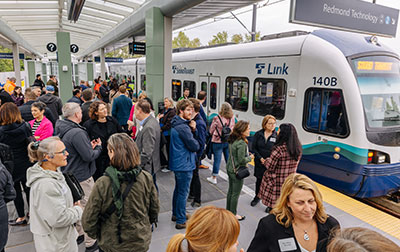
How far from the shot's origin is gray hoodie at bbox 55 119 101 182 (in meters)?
3.60

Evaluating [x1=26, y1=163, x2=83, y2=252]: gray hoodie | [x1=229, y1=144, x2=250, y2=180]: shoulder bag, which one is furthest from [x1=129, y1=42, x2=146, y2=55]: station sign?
[x1=26, y1=163, x2=83, y2=252]: gray hoodie

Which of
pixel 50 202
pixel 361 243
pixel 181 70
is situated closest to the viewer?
pixel 361 243

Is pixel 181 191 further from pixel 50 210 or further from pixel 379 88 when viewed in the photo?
pixel 379 88

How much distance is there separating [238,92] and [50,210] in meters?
6.87

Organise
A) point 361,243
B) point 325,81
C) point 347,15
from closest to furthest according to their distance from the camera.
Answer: point 361,243 < point 347,15 < point 325,81

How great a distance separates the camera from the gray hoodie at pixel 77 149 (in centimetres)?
360

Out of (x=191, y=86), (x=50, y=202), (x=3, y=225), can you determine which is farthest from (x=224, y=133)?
(x=191, y=86)

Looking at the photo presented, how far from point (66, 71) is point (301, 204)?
11.2 m

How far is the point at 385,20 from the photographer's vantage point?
6.13 metres

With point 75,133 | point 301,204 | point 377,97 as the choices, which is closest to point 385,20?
point 377,97

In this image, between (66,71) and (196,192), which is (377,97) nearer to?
(196,192)

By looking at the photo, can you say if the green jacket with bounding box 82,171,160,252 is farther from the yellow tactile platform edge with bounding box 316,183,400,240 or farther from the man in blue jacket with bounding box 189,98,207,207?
the yellow tactile platform edge with bounding box 316,183,400,240

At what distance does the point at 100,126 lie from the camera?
4.49 meters

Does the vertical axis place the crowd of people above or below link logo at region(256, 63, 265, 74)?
below
